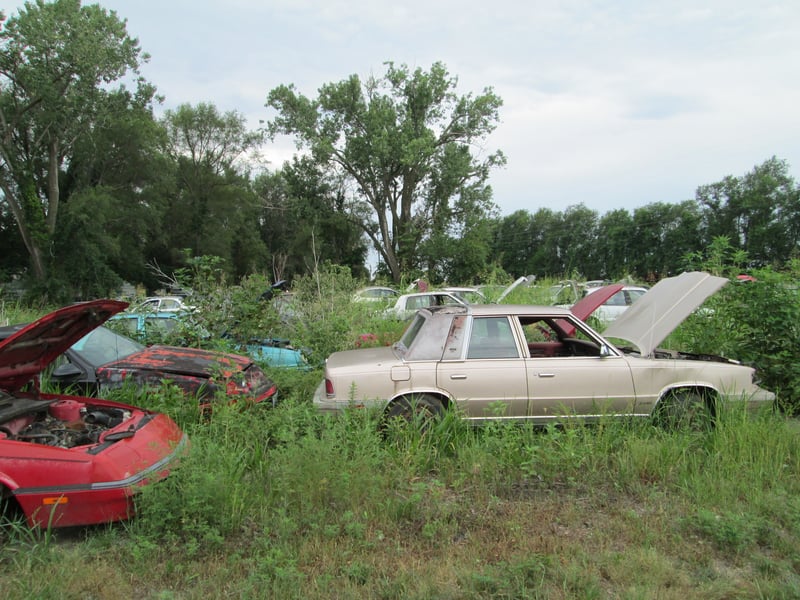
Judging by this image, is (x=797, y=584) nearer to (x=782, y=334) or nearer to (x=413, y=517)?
(x=413, y=517)

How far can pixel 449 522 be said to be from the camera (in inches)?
143

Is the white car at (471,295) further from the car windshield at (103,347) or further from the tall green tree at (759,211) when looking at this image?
the tall green tree at (759,211)

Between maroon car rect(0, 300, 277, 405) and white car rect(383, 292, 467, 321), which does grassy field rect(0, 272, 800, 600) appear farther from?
white car rect(383, 292, 467, 321)

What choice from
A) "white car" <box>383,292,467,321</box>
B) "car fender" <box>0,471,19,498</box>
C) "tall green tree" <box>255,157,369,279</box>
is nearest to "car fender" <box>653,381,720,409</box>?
"car fender" <box>0,471,19,498</box>

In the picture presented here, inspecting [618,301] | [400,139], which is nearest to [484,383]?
[618,301]

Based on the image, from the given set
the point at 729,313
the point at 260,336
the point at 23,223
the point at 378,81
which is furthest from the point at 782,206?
the point at 23,223

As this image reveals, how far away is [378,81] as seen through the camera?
3259 centimetres

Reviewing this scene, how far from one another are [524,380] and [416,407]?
112cm

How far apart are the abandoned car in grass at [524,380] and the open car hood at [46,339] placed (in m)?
2.13

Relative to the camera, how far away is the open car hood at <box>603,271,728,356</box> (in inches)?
207

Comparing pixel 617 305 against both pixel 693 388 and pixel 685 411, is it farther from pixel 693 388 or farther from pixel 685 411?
pixel 685 411

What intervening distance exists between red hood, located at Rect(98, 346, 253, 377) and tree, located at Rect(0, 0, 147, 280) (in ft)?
85.6

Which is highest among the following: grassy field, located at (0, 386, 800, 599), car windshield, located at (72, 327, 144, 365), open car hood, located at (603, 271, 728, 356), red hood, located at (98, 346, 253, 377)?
open car hood, located at (603, 271, 728, 356)

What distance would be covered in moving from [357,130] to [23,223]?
20044 mm
